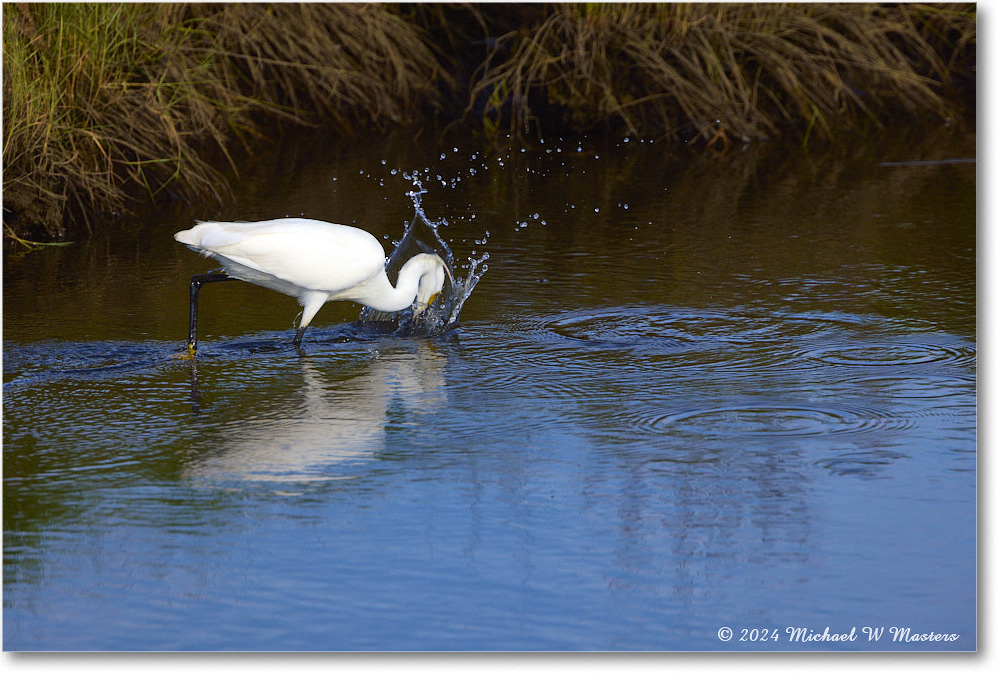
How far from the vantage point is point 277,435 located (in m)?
3.56

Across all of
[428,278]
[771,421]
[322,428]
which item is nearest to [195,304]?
[428,278]

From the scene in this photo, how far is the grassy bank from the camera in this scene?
6211 mm

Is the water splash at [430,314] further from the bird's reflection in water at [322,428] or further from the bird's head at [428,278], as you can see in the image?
the bird's reflection in water at [322,428]

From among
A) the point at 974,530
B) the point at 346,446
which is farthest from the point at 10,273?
the point at 974,530

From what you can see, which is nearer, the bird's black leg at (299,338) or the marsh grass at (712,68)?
the bird's black leg at (299,338)

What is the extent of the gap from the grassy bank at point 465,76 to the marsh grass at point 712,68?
0.01m

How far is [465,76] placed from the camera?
31.0ft

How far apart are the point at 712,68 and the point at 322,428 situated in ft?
16.7

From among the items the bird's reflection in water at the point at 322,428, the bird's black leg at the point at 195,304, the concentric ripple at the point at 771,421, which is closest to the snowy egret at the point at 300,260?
the bird's black leg at the point at 195,304

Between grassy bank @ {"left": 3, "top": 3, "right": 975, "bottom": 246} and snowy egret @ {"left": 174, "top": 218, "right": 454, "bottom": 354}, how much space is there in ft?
5.52

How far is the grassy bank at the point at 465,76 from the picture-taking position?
20.4 ft

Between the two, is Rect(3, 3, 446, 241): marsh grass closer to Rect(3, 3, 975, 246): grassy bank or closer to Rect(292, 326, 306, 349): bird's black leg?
Rect(3, 3, 975, 246): grassy bank

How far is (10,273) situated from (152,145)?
1.28 metres

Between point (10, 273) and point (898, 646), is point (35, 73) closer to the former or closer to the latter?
point (10, 273)
